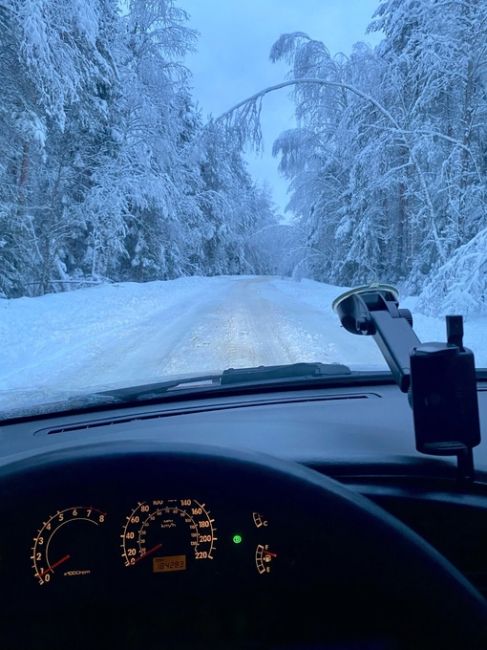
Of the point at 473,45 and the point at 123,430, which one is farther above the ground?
the point at 473,45

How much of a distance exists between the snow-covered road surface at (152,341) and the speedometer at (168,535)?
85.3 inches

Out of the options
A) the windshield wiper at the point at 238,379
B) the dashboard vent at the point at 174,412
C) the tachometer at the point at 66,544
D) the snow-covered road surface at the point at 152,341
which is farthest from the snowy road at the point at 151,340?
the tachometer at the point at 66,544

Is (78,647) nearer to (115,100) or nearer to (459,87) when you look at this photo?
(459,87)

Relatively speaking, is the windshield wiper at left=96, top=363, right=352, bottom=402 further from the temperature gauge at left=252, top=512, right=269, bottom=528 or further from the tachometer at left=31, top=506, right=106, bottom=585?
the temperature gauge at left=252, top=512, right=269, bottom=528

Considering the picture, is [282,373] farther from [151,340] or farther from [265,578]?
[151,340]

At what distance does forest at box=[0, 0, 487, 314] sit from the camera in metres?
13.0

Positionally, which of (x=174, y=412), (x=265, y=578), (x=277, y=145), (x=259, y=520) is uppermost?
(x=277, y=145)

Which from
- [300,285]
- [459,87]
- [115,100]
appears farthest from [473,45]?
[115,100]

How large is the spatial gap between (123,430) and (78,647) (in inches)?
50.3

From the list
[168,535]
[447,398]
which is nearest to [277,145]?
[447,398]

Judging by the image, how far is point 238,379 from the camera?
370 centimetres

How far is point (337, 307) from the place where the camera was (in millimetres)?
2564

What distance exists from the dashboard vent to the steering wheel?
1.32 m

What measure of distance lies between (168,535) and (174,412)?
5.00 feet
